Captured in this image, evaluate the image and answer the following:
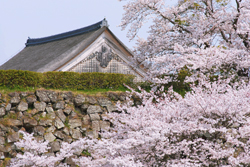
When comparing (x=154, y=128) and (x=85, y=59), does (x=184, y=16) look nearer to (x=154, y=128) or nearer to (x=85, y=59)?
(x=85, y=59)

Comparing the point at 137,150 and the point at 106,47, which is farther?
the point at 106,47

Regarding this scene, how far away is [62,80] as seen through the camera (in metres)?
10.7

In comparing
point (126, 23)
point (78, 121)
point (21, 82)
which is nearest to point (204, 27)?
point (126, 23)

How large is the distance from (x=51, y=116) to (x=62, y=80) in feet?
5.28

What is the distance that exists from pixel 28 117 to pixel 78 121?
1.86m

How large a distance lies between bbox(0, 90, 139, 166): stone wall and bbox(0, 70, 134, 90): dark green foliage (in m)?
0.47

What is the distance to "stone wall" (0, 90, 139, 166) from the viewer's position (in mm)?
8945

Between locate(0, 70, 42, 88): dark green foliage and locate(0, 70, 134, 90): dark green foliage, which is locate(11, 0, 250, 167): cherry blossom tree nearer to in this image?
locate(0, 70, 134, 90): dark green foliage

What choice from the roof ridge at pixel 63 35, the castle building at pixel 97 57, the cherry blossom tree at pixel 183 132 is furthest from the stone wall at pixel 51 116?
the roof ridge at pixel 63 35

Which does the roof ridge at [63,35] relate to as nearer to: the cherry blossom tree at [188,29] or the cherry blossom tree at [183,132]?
the cherry blossom tree at [188,29]

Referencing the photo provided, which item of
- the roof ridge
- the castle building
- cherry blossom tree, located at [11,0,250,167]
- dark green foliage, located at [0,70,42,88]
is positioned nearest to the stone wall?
dark green foliage, located at [0,70,42,88]

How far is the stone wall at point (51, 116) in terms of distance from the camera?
895 cm

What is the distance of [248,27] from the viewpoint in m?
8.95

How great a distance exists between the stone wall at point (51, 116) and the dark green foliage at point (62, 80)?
0.47 meters
